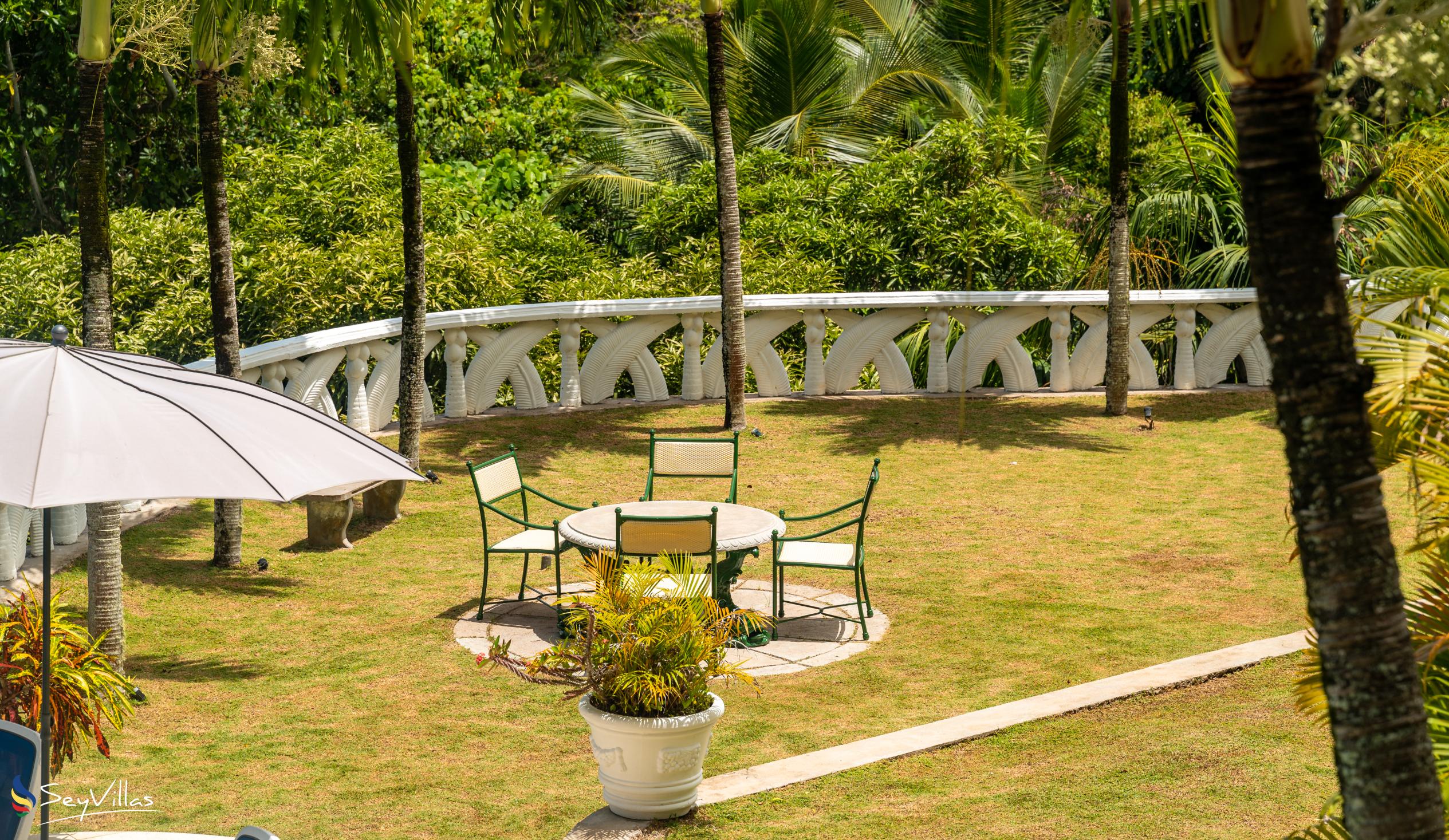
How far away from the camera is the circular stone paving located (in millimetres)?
7875

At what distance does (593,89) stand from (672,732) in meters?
19.0

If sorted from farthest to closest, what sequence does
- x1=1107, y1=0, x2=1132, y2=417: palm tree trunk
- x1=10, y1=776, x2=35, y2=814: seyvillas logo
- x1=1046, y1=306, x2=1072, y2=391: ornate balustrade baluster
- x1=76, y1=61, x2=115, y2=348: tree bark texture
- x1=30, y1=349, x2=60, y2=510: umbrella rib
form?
x1=1046, y1=306, x2=1072, y2=391: ornate balustrade baluster
x1=1107, y1=0, x2=1132, y2=417: palm tree trunk
x1=76, y1=61, x2=115, y2=348: tree bark texture
x1=30, y1=349, x2=60, y2=510: umbrella rib
x1=10, y1=776, x2=35, y2=814: seyvillas logo

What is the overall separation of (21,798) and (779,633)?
489cm

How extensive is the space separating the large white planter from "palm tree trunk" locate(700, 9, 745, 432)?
746 centimetres

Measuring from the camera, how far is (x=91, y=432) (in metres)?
4.39

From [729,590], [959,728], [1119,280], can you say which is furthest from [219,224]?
[1119,280]

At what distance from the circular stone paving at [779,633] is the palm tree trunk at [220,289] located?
1843 mm

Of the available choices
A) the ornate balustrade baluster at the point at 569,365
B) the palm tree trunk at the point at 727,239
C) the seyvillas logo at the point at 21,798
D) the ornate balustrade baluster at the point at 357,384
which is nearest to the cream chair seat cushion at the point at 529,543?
the ornate balustrade baluster at the point at 357,384

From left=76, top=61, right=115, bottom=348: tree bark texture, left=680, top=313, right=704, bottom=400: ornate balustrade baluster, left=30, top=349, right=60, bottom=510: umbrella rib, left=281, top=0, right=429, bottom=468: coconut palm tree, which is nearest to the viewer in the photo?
left=30, top=349, right=60, bottom=510: umbrella rib

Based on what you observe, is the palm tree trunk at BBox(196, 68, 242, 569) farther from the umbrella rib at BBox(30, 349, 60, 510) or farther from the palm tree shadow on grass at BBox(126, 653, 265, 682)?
the umbrella rib at BBox(30, 349, 60, 510)

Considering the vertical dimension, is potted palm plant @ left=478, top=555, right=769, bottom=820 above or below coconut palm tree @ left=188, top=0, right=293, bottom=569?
below

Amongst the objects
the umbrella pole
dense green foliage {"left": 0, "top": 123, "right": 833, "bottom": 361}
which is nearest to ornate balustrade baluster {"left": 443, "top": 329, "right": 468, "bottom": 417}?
dense green foliage {"left": 0, "top": 123, "right": 833, "bottom": 361}

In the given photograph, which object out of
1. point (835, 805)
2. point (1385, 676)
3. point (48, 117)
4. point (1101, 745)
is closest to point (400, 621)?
point (835, 805)

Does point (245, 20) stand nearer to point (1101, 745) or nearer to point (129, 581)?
point (129, 581)
